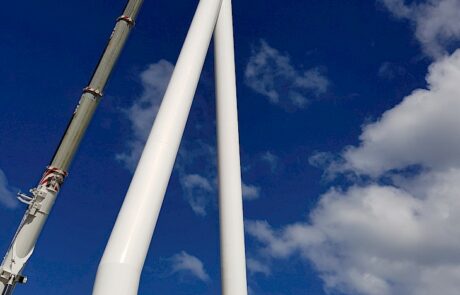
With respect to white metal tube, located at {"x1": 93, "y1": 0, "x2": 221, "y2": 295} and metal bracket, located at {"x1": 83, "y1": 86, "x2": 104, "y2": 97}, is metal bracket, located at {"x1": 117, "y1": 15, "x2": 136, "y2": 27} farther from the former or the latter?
white metal tube, located at {"x1": 93, "y1": 0, "x2": 221, "y2": 295}

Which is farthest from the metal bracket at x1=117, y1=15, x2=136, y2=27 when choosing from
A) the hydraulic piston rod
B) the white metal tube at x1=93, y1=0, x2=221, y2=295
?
the white metal tube at x1=93, y1=0, x2=221, y2=295

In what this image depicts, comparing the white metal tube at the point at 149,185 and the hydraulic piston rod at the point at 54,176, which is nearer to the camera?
the white metal tube at the point at 149,185

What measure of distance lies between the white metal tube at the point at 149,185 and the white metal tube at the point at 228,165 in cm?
423

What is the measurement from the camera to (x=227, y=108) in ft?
74.8

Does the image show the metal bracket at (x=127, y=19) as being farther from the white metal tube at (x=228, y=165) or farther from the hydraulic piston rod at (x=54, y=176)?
the white metal tube at (x=228, y=165)

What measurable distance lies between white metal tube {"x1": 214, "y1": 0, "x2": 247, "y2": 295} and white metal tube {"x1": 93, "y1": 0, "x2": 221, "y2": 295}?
166 inches

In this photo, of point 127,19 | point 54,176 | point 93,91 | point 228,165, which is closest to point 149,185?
point 228,165

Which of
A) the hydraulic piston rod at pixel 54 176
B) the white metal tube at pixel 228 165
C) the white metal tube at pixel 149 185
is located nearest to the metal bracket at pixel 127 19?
the hydraulic piston rod at pixel 54 176

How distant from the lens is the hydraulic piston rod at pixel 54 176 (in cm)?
2367

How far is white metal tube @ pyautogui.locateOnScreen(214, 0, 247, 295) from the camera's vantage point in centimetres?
2066

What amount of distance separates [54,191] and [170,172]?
13.3 m

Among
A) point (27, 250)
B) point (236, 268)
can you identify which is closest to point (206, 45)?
point (236, 268)

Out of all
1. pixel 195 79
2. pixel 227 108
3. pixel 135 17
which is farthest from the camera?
pixel 135 17

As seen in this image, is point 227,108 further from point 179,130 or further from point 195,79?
point 179,130
